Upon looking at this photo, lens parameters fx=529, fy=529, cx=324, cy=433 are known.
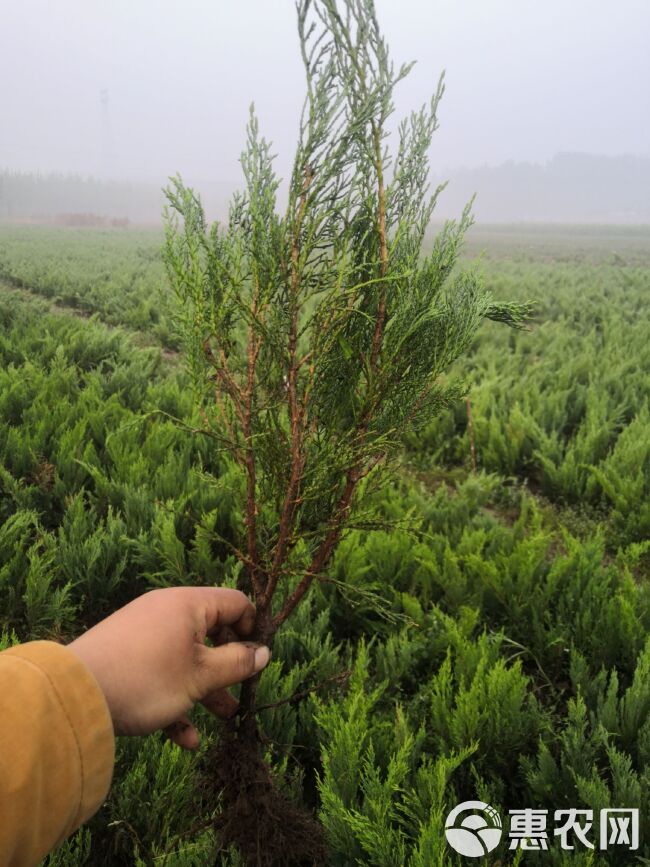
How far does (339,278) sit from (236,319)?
1.03 feet

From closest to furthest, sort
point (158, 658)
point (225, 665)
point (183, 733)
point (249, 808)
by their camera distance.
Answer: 1. point (158, 658)
2. point (225, 665)
3. point (183, 733)
4. point (249, 808)

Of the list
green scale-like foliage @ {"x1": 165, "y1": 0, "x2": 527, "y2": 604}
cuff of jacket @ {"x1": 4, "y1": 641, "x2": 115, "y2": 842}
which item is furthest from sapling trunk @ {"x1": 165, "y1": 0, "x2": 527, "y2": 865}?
cuff of jacket @ {"x1": 4, "y1": 641, "x2": 115, "y2": 842}

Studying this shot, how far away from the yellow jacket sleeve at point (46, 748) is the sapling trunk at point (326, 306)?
48 centimetres

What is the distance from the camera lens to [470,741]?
6.26ft

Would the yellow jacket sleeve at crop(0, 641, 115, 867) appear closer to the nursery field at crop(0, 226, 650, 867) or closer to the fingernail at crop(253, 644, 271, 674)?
the fingernail at crop(253, 644, 271, 674)

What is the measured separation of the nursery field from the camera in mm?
1645

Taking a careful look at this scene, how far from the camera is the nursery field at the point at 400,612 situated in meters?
1.64

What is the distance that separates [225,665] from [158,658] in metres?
0.19

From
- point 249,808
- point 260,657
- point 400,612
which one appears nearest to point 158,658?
point 260,657

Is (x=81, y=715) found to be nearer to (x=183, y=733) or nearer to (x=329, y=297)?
(x=183, y=733)

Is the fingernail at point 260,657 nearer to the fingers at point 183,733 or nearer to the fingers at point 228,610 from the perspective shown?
the fingers at point 228,610

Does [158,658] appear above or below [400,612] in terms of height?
above

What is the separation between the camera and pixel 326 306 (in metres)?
1.23

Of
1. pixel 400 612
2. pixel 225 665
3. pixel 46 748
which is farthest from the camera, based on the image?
pixel 400 612
